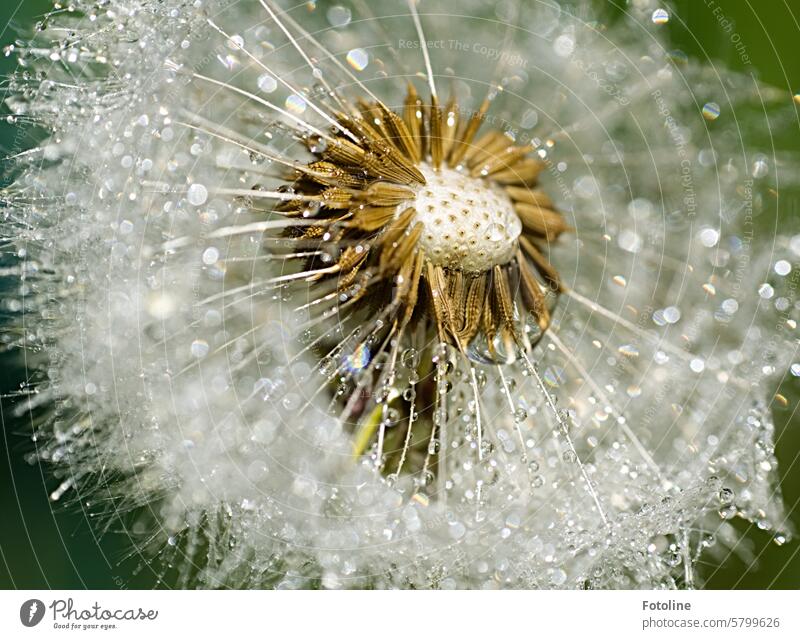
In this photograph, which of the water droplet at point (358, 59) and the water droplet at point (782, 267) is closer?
the water droplet at point (358, 59)

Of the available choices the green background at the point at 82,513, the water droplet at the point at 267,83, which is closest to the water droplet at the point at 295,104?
the water droplet at the point at 267,83

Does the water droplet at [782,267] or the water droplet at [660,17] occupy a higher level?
the water droplet at [660,17]

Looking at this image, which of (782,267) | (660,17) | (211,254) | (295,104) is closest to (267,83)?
(295,104)

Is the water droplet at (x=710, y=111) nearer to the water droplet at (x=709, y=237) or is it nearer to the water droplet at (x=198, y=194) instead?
the water droplet at (x=709, y=237)

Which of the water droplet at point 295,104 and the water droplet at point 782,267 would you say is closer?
the water droplet at point 295,104

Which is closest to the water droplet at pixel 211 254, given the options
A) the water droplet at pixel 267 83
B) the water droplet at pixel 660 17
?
the water droplet at pixel 267 83

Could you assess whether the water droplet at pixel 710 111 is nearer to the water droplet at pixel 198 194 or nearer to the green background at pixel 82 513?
the green background at pixel 82 513

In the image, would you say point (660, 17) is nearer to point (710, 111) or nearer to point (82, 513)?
point (710, 111)

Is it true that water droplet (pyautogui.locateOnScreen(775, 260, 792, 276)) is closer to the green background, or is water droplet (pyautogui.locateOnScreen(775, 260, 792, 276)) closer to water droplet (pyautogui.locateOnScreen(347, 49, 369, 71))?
the green background

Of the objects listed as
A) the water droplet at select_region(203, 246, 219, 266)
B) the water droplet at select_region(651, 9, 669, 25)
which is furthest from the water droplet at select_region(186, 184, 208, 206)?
the water droplet at select_region(651, 9, 669, 25)

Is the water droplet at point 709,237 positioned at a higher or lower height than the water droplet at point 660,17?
lower
